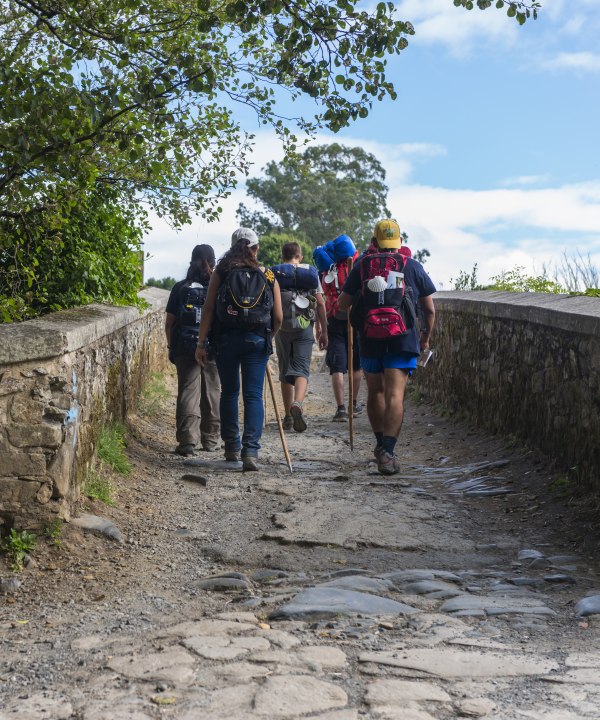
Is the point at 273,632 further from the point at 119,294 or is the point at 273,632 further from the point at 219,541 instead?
the point at 119,294

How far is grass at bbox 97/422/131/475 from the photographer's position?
22.0 feet

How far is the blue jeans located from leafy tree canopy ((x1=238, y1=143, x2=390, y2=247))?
169 ft

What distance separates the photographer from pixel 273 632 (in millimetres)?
3975

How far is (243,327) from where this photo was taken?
24.3 ft

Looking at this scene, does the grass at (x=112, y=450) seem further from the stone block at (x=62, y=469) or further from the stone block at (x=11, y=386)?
the stone block at (x=11, y=386)

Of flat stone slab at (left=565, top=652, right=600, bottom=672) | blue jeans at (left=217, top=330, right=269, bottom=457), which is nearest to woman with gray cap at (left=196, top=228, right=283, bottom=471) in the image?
blue jeans at (left=217, top=330, right=269, bottom=457)

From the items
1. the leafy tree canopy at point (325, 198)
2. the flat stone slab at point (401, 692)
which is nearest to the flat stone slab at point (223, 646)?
the flat stone slab at point (401, 692)

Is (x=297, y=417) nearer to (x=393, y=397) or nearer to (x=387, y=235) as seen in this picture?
(x=393, y=397)

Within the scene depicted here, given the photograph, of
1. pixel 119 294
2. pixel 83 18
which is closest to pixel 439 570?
pixel 83 18

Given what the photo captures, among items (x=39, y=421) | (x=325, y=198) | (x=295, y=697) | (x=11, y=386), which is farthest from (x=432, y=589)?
(x=325, y=198)

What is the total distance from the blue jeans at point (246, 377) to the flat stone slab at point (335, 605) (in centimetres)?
307

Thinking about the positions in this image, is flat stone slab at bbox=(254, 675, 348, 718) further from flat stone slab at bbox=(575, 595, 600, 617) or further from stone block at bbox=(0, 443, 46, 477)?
stone block at bbox=(0, 443, 46, 477)

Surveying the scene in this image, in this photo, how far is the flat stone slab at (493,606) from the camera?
4.33 meters

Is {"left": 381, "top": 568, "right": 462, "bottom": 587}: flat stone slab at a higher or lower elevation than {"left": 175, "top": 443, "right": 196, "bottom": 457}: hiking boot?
lower
